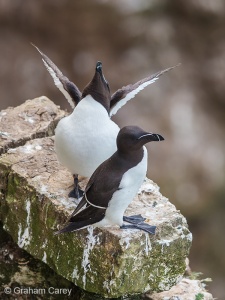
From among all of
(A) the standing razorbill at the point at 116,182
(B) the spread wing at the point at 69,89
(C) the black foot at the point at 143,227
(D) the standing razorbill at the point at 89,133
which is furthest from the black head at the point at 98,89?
(C) the black foot at the point at 143,227

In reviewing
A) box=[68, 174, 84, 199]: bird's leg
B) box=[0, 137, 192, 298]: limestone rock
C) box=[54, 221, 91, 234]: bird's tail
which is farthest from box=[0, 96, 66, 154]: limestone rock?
box=[54, 221, 91, 234]: bird's tail

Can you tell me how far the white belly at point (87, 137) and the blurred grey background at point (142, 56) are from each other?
18.2 feet

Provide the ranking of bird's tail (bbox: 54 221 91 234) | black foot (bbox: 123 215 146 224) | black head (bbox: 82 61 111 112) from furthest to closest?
black head (bbox: 82 61 111 112) → black foot (bbox: 123 215 146 224) → bird's tail (bbox: 54 221 91 234)

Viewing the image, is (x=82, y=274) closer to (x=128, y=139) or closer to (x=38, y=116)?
(x=128, y=139)

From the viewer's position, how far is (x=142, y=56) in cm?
1060

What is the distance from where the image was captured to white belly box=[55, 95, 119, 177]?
14.1ft

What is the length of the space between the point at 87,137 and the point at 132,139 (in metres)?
0.41

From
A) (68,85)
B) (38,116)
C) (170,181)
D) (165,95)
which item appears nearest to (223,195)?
(170,181)

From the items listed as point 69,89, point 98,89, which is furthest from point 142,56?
point 98,89

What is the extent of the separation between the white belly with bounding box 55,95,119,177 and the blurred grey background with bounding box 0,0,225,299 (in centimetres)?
555

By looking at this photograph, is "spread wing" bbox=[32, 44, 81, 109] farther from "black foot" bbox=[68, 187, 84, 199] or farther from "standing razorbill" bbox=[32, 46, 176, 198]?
"black foot" bbox=[68, 187, 84, 199]

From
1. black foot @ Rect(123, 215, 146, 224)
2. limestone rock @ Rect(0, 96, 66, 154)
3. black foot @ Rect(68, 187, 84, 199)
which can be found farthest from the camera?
limestone rock @ Rect(0, 96, 66, 154)

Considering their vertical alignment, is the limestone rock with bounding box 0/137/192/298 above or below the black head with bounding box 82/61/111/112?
below

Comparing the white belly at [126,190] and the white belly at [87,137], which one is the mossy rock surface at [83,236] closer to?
the white belly at [126,190]
